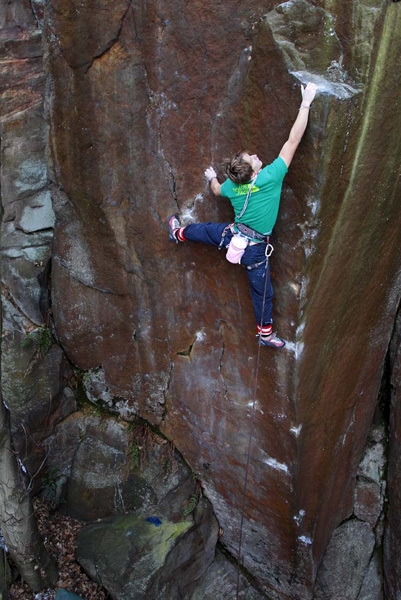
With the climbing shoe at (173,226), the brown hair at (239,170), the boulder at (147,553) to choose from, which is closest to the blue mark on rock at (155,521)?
the boulder at (147,553)

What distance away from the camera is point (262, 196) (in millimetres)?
3639

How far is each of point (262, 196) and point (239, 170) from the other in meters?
0.22

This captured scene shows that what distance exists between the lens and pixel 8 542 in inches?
197

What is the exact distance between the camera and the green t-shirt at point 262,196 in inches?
139

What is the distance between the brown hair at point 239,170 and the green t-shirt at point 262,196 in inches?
1.9

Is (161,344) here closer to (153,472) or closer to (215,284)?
(215,284)

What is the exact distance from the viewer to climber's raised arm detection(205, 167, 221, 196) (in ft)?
13.0

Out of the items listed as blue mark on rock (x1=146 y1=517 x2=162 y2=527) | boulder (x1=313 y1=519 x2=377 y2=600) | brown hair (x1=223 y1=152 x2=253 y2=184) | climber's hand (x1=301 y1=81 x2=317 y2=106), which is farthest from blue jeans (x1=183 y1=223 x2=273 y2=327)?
boulder (x1=313 y1=519 x2=377 y2=600)

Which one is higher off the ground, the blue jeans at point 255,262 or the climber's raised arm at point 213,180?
the climber's raised arm at point 213,180

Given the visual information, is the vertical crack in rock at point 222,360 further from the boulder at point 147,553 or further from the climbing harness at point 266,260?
the boulder at point 147,553

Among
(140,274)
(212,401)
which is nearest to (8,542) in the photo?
(212,401)

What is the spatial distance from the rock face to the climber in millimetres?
94

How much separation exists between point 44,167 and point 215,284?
186 cm

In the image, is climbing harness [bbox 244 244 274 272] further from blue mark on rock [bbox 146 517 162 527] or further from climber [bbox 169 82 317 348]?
blue mark on rock [bbox 146 517 162 527]
